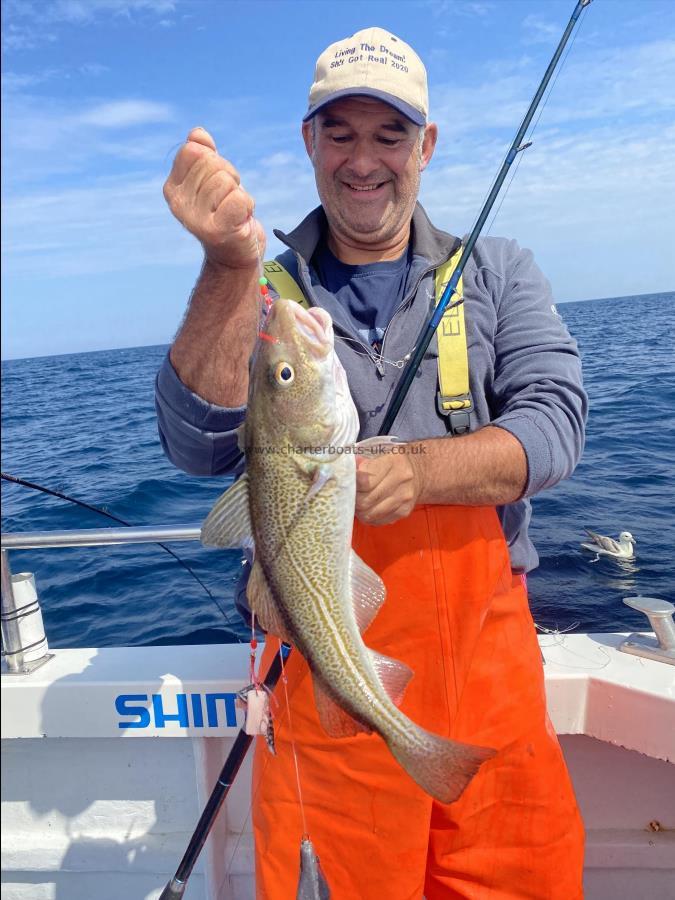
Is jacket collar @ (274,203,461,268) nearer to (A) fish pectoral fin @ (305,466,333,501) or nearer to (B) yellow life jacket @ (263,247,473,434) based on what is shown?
(B) yellow life jacket @ (263,247,473,434)

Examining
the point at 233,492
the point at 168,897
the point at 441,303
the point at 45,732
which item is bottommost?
the point at 168,897

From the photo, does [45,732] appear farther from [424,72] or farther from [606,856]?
[424,72]

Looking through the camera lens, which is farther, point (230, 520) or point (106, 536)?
point (106, 536)

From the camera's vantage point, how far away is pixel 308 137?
9.65 feet

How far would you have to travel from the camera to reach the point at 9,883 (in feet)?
11.9

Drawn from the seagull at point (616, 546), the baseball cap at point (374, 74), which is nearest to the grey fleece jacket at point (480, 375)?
the baseball cap at point (374, 74)

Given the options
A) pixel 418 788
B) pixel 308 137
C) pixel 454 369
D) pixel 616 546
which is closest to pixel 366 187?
pixel 308 137

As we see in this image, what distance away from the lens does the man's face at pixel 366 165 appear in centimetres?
270

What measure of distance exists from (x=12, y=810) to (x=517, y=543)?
121 inches

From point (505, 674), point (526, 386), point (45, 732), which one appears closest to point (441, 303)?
point (526, 386)

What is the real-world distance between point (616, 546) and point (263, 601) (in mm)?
6964

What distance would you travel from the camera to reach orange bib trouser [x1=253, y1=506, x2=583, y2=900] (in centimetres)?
235

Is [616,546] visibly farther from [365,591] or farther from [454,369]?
[365,591]

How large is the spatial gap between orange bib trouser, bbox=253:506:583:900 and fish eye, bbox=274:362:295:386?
65 cm
